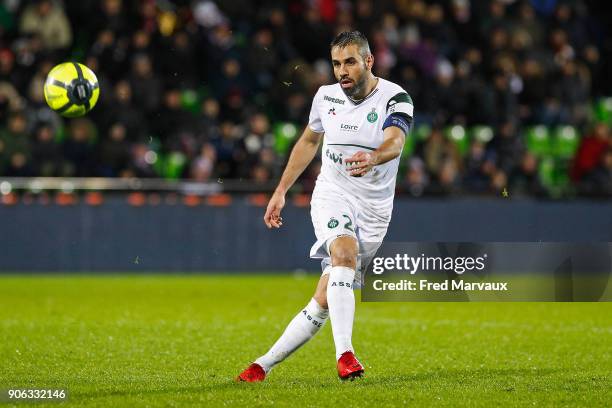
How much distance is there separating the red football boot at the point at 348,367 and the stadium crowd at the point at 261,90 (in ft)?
33.8

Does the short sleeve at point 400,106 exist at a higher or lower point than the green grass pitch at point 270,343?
higher

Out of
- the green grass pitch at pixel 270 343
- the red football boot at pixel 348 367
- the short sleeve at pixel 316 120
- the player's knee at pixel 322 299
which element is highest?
the short sleeve at pixel 316 120

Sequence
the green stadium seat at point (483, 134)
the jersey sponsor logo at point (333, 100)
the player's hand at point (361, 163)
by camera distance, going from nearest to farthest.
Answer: the player's hand at point (361, 163) → the jersey sponsor logo at point (333, 100) → the green stadium seat at point (483, 134)

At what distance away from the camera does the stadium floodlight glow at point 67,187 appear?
1702 cm

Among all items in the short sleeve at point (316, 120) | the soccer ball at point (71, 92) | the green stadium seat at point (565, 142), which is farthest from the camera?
the green stadium seat at point (565, 142)

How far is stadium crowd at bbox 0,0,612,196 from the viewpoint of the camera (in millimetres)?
17344

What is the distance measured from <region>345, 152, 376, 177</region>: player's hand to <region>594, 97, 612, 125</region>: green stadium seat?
52.2ft

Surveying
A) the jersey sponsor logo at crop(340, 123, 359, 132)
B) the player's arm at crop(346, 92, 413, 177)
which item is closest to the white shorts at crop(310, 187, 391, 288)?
the player's arm at crop(346, 92, 413, 177)

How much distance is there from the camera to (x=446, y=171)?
18.4 m

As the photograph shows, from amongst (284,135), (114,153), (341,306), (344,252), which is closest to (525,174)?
(284,135)

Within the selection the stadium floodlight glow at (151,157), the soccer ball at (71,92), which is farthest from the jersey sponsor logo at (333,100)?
the stadium floodlight glow at (151,157)

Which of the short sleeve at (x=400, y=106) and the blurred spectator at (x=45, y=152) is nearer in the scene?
the short sleeve at (x=400, y=106)

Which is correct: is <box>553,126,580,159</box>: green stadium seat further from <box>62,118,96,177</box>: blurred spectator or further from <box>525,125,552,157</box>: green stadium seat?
<box>62,118,96,177</box>: blurred spectator

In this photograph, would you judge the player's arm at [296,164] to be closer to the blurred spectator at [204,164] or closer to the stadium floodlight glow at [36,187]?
the blurred spectator at [204,164]
